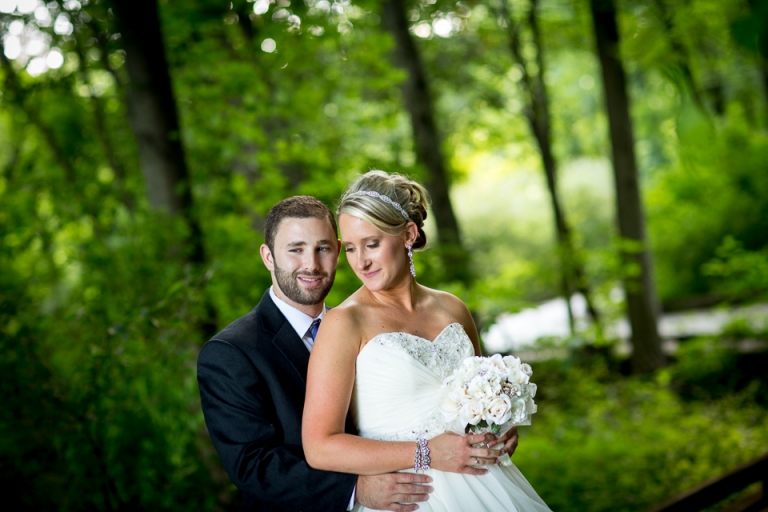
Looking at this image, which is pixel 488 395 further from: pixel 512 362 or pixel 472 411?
pixel 512 362

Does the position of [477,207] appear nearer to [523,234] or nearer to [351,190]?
[523,234]

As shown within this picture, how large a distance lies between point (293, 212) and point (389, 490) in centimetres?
100

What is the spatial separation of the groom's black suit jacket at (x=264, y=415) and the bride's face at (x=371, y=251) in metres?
0.36

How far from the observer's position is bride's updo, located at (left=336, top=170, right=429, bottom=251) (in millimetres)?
2391

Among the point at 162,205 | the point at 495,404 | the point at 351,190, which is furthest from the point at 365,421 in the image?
the point at 162,205

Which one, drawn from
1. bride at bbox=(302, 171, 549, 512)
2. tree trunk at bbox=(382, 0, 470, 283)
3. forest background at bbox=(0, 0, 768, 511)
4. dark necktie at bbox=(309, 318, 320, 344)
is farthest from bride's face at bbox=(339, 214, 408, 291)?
tree trunk at bbox=(382, 0, 470, 283)

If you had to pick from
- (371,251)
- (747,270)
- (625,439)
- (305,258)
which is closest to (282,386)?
(305,258)

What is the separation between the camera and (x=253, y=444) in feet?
7.56

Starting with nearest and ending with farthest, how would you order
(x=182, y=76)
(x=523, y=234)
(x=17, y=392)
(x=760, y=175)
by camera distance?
(x=17, y=392) → (x=182, y=76) → (x=760, y=175) → (x=523, y=234)

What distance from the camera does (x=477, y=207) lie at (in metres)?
19.7

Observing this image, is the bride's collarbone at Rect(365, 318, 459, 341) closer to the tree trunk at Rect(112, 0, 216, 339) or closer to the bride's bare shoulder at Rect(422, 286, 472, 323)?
the bride's bare shoulder at Rect(422, 286, 472, 323)

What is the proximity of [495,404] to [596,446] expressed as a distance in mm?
5963

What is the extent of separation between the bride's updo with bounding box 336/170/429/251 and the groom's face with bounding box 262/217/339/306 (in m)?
0.11

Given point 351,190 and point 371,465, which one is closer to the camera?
point 371,465
